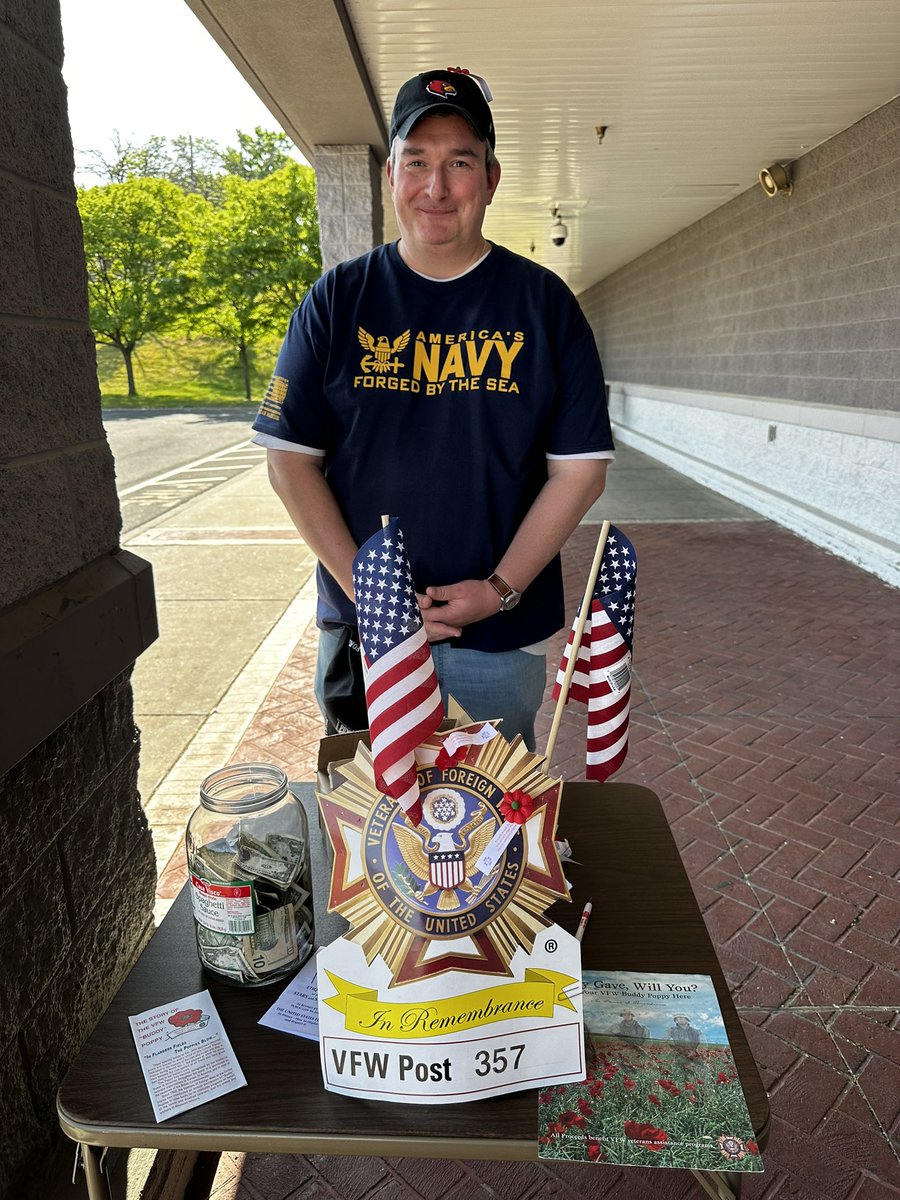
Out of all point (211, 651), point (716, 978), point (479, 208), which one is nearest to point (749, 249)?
point (211, 651)

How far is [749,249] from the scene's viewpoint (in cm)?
973

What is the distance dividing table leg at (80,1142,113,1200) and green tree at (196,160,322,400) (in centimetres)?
3794

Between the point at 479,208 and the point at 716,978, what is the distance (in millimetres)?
1457

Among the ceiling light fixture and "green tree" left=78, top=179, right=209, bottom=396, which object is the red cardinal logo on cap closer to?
the ceiling light fixture

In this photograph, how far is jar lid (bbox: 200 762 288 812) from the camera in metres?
1.19

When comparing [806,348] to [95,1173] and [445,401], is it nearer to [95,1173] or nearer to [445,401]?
[445,401]

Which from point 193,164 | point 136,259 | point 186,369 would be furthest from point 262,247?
point 193,164

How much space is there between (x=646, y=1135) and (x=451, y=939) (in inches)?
12.0

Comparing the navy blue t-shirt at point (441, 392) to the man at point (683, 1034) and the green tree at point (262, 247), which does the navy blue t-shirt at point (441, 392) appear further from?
the green tree at point (262, 247)

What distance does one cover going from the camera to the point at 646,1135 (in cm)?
96

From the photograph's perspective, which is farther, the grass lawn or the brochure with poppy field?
the grass lawn

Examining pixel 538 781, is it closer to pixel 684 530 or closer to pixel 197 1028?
pixel 197 1028

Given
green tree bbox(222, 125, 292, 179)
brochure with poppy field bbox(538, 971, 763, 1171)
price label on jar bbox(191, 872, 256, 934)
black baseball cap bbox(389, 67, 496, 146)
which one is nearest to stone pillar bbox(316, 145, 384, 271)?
black baseball cap bbox(389, 67, 496, 146)

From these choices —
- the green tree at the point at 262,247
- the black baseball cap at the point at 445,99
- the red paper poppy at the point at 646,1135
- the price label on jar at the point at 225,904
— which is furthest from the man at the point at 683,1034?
the green tree at the point at 262,247
